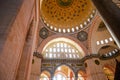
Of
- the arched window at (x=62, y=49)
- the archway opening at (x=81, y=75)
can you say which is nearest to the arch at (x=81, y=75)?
the archway opening at (x=81, y=75)

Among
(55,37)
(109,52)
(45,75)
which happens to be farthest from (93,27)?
(45,75)

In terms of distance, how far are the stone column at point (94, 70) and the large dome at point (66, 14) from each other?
462 cm

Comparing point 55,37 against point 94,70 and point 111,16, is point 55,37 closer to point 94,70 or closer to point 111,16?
point 94,70

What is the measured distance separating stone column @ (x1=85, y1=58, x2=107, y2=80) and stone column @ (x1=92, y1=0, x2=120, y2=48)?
11.0 metres

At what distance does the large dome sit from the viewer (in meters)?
16.6

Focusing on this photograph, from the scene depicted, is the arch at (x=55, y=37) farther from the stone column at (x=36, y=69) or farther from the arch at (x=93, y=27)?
the stone column at (x=36, y=69)

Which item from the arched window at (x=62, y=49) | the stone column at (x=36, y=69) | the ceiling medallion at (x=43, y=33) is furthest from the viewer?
the arched window at (x=62, y=49)

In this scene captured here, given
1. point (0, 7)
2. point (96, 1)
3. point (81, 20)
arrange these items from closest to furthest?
point (0, 7), point (96, 1), point (81, 20)

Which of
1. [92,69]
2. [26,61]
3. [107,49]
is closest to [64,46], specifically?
[92,69]

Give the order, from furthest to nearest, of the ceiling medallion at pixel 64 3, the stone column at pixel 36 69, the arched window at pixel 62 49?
the ceiling medallion at pixel 64 3, the arched window at pixel 62 49, the stone column at pixel 36 69

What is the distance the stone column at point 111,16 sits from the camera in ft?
9.61

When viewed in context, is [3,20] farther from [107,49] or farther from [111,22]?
[107,49]

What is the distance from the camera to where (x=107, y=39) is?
638 inches

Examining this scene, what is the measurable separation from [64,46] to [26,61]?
1105 cm
